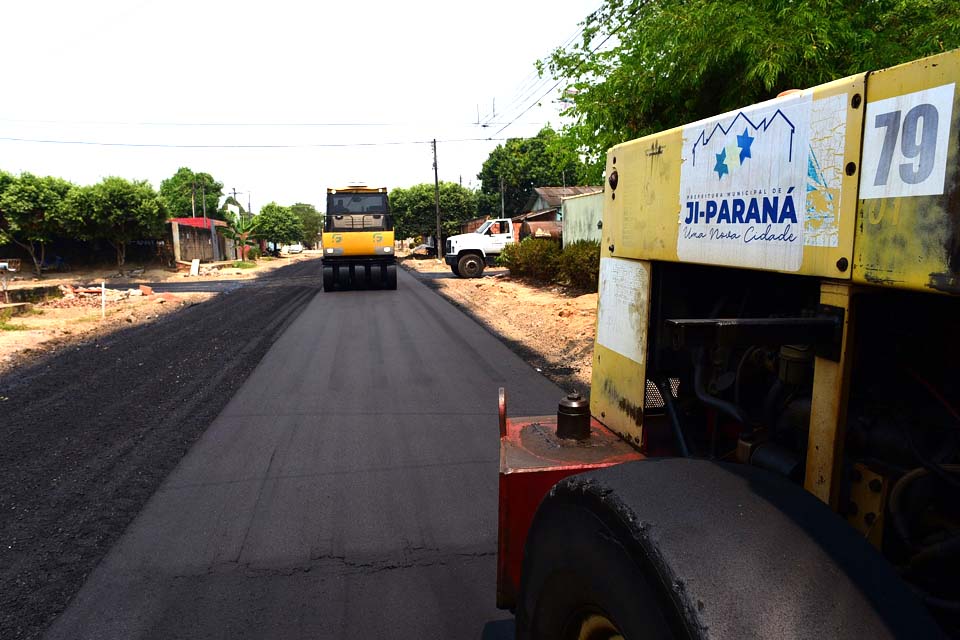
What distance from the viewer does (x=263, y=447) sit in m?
5.65

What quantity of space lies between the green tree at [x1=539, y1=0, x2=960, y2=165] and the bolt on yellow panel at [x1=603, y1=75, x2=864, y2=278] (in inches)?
202

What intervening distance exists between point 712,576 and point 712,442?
A: 1.21m

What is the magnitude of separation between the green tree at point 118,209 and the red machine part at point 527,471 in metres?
34.8

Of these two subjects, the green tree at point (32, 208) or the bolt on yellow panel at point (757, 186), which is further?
the green tree at point (32, 208)

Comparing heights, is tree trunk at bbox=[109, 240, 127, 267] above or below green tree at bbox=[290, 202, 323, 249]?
below

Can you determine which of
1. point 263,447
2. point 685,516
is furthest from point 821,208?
point 263,447

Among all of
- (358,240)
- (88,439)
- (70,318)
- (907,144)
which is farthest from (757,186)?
(358,240)

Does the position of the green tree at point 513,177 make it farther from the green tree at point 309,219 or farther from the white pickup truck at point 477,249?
the green tree at point 309,219

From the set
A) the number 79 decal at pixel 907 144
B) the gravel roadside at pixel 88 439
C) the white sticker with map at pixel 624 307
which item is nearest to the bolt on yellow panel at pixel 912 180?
the number 79 decal at pixel 907 144

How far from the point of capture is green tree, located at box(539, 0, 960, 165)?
677 cm

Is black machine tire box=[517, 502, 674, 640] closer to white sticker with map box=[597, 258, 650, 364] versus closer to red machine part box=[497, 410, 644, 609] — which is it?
red machine part box=[497, 410, 644, 609]

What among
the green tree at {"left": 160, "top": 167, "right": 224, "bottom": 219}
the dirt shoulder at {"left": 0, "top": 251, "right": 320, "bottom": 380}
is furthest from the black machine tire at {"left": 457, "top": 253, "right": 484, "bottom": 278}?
the green tree at {"left": 160, "top": 167, "right": 224, "bottom": 219}

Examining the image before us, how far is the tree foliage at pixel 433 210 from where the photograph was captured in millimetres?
58750

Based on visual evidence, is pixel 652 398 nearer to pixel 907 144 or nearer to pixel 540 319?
pixel 907 144
